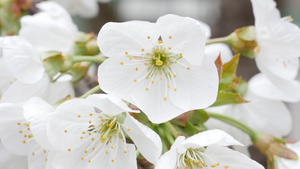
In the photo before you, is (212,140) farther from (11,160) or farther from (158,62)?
(11,160)

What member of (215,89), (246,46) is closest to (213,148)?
(215,89)

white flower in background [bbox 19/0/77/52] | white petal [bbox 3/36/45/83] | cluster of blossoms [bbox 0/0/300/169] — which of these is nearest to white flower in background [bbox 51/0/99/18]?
white flower in background [bbox 19/0/77/52]

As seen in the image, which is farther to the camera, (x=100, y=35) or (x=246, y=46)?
(x=246, y=46)

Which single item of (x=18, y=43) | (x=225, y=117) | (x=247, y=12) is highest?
(x=18, y=43)

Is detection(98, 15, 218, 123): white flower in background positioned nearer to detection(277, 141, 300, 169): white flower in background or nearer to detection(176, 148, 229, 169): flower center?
detection(176, 148, 229, 169): flower center

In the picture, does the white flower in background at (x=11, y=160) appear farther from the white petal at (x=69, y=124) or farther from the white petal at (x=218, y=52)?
the white petal at (x=218, y=52)

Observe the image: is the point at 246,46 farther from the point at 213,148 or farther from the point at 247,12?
the point at 247,12
